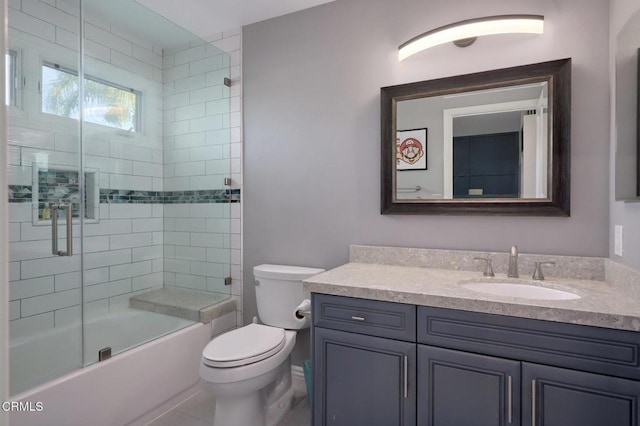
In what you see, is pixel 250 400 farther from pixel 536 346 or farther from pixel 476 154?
pixel 476 154

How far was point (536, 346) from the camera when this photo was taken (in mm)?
1129

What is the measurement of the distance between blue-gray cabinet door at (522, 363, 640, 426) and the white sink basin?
37 cm

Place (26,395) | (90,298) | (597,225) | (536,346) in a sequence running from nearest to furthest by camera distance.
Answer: (536,346) → (26,395) → (597,225) → (90,298)

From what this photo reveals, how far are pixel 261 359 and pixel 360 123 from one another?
140 cm

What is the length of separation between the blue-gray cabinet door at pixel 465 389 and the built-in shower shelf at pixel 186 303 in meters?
1.52

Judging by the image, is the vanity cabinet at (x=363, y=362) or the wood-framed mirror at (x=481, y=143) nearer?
the vanity cabinet at (x=363, y=362)

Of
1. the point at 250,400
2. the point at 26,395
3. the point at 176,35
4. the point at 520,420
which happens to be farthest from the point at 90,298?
the point at 520,420

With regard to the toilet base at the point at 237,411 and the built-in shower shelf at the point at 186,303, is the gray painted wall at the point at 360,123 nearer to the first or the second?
the built-in shower shelf at the point at 186,303

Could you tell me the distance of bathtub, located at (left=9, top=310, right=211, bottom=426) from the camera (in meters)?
1.48

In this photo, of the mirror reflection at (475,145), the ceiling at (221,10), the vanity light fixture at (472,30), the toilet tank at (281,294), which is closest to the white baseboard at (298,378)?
the toilet tank at (281,294)

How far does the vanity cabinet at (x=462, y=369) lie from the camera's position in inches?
41.5

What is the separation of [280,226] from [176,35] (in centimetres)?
162

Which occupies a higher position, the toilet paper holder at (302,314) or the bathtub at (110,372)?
the toilet paper holder at (302,314)

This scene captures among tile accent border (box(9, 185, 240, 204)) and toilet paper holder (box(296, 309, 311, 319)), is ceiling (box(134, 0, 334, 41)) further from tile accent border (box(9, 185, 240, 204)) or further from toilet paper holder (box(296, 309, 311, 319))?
toilet paper holder (box(296, 309, 311, 319))
